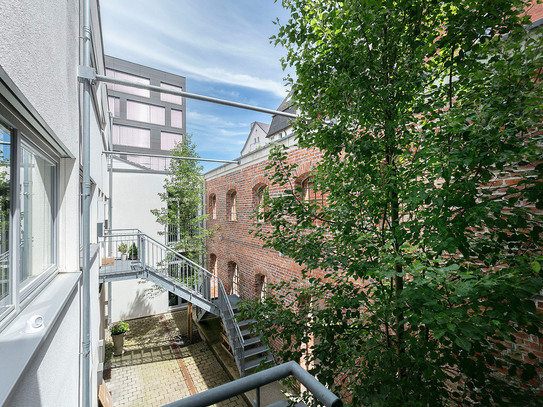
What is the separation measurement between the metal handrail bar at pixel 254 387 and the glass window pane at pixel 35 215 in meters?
1.44

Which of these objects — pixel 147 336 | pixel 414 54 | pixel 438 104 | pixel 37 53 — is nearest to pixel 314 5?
pixel 414 54

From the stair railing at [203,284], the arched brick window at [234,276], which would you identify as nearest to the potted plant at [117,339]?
the stair railing at [203,284]

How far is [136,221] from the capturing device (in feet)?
39.9

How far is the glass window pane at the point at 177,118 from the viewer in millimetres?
26016

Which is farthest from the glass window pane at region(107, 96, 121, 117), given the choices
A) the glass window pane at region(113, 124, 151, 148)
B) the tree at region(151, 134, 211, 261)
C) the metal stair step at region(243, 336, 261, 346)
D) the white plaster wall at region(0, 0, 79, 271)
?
the white plaster wall at region(0, 0, 79, 271)

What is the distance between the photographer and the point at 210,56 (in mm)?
5621

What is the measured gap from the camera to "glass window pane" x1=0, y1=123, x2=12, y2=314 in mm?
1308

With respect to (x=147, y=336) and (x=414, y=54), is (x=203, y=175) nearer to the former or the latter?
(x=147, y=336)

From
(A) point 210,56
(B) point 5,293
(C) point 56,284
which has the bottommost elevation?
(C) point 56,284

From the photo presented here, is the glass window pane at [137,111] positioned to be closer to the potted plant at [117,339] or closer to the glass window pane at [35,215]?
the potted plant at [117,339]

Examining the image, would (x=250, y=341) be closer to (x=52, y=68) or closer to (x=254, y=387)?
(x=254, y=387)

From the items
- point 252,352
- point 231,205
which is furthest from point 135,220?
point 252,352

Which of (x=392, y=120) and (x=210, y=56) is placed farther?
(x=210, y=56)

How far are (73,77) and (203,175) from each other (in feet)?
32.6
